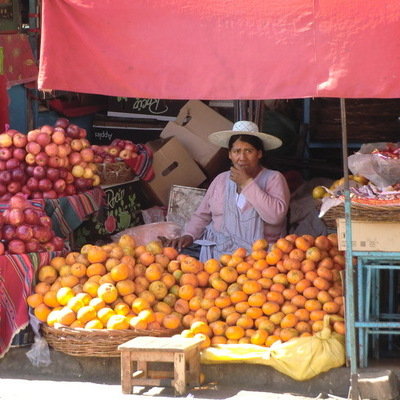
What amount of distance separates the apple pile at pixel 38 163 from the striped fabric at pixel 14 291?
73 cm

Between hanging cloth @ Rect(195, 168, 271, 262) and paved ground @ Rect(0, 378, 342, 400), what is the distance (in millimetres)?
1442

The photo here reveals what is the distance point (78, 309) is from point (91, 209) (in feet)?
4.60

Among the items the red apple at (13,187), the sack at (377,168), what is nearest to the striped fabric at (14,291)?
the red apple at (13,187)

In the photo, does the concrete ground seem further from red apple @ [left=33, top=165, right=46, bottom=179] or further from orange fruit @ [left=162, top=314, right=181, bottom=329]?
red apple @ [left=33, top=165, right=46, bottom=179]

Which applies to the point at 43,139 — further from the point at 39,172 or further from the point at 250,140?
the point at 250,140

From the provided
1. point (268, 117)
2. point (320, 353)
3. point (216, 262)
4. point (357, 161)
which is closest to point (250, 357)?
point (320, 353)

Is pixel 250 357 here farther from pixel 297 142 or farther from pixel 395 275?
pixel 297 142

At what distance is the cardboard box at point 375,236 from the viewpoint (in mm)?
4902

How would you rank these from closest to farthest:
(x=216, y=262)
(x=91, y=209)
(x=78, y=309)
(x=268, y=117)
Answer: (x=78, y=309) → (x=216, y=262) → (x=91, y=209) → (x=268, y=117)

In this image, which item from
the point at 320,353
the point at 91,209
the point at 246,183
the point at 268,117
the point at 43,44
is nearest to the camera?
the point at 43,44

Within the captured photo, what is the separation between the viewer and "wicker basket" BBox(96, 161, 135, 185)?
702 cm

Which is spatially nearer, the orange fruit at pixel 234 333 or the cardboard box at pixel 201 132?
the orange fruit at pixel 234 333

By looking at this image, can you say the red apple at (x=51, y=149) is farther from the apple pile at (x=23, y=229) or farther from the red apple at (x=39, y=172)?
the apple pile at (x=23, y=229)

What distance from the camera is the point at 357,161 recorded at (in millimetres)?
5289
